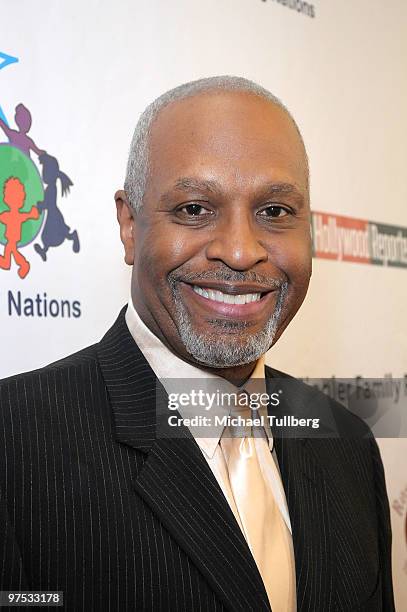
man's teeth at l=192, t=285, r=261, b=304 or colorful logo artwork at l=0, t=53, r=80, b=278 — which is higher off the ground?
colorful logo artwork at l=0, t=53, r=80, b=278

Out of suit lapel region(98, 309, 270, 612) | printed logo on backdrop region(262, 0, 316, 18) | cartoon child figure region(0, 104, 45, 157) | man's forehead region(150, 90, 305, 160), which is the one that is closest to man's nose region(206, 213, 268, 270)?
man's forehead region(150, 90, 305, 160)

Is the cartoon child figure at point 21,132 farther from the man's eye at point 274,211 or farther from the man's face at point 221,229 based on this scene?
the man's eye at point 274,211

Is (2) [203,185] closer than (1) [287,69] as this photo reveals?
Yes

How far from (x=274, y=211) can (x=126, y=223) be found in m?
0.25

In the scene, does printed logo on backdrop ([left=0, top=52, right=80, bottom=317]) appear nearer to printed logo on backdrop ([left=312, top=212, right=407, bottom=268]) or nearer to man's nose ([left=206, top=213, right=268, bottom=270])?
man's nose ([left=206, top=213, right=268, bottom=270])

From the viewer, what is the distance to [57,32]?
151 cm

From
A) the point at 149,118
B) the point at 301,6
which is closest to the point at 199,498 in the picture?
the point at 149,118

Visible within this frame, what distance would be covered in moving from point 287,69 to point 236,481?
1.19 metres

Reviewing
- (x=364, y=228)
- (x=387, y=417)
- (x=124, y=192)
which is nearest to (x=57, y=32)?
(x=124, y=192)

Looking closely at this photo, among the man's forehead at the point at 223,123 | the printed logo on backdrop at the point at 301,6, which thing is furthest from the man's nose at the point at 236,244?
the printed logo on backdrop at the point at 301,6

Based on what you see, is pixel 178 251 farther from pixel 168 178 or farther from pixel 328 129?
pixel 328 129

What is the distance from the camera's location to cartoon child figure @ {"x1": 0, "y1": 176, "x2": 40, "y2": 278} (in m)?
1.41

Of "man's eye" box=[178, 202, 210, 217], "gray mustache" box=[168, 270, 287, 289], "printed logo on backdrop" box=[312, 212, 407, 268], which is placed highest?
"printed logo on backdrop" box=[312, 212, 407, 268]

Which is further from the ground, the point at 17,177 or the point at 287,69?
the point at 287,69
